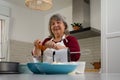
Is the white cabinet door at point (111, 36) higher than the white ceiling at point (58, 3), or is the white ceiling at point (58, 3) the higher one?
the white ceiling at point (58, 3)

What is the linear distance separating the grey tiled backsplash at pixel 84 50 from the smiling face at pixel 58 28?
1357mm

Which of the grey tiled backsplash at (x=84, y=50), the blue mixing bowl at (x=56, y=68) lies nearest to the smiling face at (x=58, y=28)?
the blue mixing bowl at (x=56, y=68)

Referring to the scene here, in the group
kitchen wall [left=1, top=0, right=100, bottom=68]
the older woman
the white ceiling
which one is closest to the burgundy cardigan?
the older woman

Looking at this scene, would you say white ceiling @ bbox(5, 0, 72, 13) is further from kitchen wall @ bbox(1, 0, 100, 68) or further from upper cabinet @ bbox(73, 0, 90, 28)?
upper cabinet @ bbox(73, 0, 90, 28)

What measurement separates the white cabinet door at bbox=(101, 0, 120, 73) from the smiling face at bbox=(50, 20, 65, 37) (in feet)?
2.77

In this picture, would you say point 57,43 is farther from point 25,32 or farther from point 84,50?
point 25,32

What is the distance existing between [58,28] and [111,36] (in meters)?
0.91

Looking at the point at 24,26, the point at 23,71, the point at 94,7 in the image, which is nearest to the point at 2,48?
the point at 24,26

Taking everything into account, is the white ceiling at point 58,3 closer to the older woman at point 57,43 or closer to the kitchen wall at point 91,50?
the kitchen wall at point 91,50

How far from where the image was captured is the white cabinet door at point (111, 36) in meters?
2.28

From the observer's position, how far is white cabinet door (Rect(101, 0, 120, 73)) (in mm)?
2284

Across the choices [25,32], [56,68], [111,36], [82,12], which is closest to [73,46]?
[56,68]

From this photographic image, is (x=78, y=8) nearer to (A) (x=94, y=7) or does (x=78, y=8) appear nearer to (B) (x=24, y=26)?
(A) (x=94, y=7)

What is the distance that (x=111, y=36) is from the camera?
2.36m
